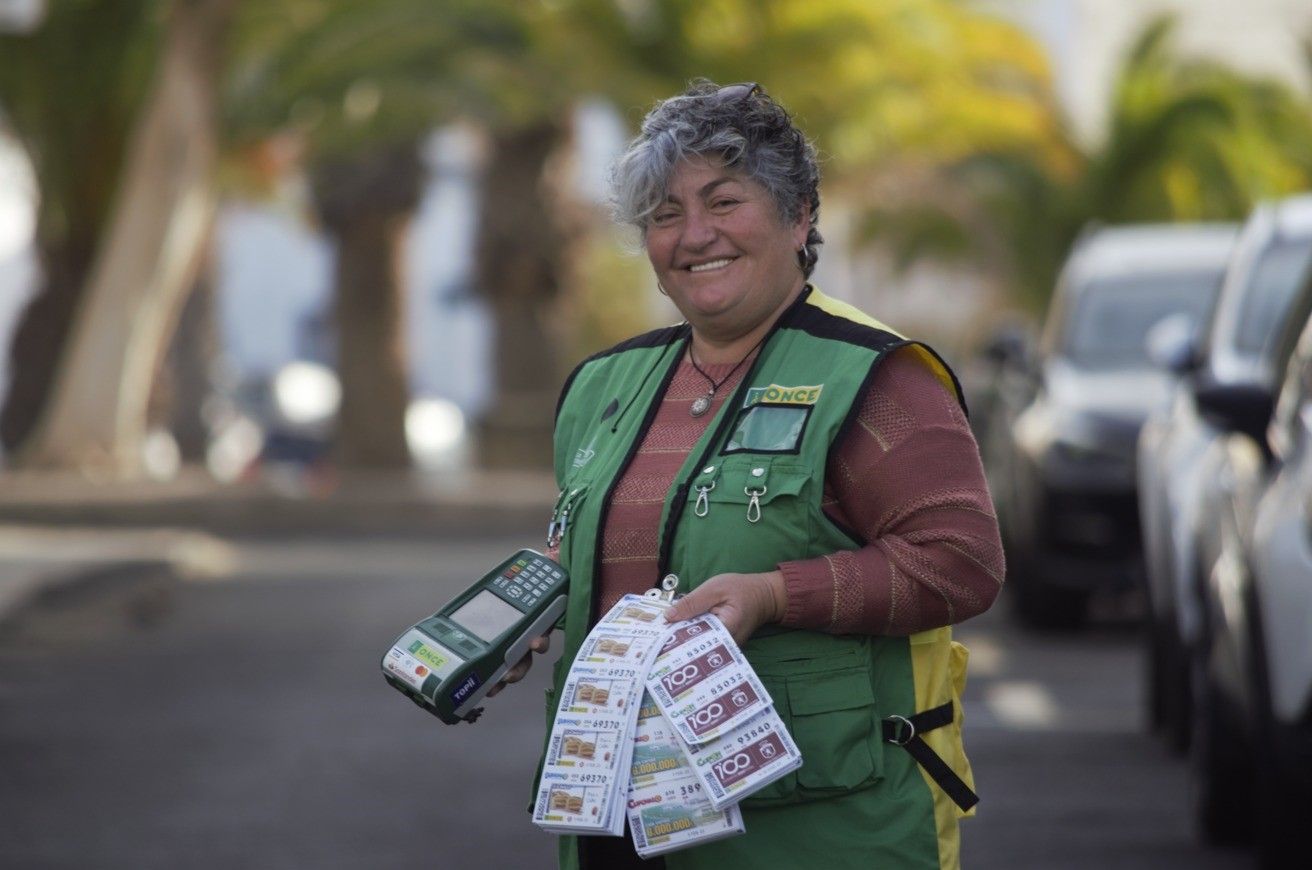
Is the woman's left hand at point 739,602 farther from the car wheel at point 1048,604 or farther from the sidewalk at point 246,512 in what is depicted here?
the sidewalk at point 246,512

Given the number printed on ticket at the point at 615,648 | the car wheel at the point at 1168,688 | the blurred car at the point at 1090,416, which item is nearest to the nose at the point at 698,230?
the number printed on ticket at the point at 615,648

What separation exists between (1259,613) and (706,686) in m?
3.45

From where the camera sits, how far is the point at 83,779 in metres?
8.91

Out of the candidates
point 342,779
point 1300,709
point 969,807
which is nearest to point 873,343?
point 969,807

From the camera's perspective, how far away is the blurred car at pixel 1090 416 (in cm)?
1259

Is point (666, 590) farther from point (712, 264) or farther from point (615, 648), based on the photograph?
point (712, 264)

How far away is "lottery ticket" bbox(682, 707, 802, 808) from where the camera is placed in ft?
11.1

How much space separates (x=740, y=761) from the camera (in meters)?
3.40

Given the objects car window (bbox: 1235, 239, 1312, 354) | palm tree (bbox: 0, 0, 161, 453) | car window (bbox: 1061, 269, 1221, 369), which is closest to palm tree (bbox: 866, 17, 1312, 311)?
palm tree (bbox: 0, 0, 161, 453)

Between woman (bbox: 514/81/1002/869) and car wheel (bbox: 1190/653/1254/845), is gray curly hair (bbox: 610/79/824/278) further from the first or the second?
car wheel (bbox: 1190/653/1254/845)

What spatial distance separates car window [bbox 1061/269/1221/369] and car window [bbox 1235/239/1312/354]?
354cm

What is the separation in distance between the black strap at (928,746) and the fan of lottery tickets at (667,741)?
0.73 feet

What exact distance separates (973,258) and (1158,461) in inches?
1142

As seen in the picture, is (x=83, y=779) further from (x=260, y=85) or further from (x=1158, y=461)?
(x=260, y=85)
